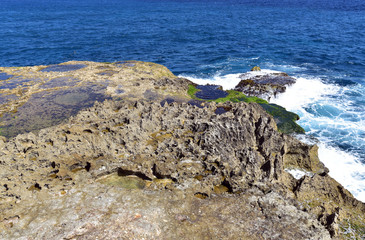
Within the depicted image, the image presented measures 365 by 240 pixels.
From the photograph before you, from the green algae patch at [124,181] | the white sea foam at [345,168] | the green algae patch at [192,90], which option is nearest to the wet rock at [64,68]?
the green algae patch at [192,90]

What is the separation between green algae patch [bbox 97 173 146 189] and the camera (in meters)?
14.7

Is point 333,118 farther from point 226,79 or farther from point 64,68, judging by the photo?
point 64,68

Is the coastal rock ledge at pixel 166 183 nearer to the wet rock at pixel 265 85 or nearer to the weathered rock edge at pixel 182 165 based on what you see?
the weathered rock edge at pixel 182 165

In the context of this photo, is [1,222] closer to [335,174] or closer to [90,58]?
[335,174]

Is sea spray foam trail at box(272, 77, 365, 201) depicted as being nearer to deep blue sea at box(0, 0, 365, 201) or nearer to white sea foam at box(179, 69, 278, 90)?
deep blue sea at box(0, 0, 365, 201)

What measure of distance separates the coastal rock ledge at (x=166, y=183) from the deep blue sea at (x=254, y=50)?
8.29m

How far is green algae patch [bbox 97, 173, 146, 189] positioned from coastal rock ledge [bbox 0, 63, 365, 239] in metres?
0.09

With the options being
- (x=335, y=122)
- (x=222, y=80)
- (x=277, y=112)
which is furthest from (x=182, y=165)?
(x=222, y=80)

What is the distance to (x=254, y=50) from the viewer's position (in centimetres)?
5872

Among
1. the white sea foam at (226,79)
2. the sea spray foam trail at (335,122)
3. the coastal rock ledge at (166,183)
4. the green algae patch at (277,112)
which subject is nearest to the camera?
the coastal rock ledge at (166,183)

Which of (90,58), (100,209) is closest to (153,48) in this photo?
(90,58)

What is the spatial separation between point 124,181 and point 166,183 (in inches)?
102

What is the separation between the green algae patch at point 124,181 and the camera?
48.2ft

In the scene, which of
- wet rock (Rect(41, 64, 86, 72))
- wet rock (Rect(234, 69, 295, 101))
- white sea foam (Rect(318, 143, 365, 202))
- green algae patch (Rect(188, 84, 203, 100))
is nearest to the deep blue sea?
white sea foam (Rect(318, 143, 365, 202))
